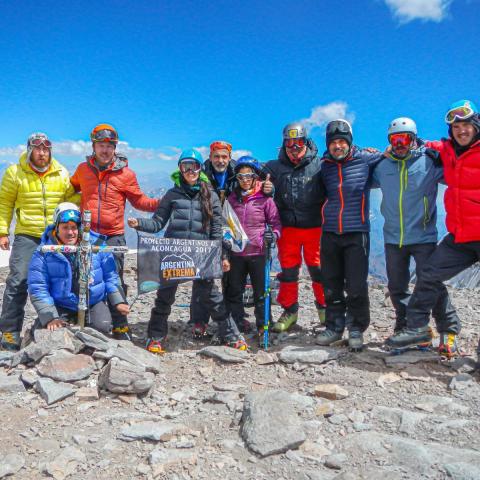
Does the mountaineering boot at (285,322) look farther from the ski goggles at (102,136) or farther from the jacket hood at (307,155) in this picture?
the ski goggles at (102,136)

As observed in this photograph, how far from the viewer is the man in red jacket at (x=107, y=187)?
304 inches

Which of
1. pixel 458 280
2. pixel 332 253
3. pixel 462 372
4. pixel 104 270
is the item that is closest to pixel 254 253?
pixel 332 253

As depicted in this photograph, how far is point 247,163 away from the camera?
7.99 metres

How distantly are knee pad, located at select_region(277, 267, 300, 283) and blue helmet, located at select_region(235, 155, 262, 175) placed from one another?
2047 millimetres

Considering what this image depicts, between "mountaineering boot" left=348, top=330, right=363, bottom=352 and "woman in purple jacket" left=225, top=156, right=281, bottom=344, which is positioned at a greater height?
"woman in purple jacket" left=225, top=156, right=281, bottom=344

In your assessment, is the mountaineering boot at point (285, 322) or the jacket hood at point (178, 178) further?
the mountaineering boot at point (285, 322)

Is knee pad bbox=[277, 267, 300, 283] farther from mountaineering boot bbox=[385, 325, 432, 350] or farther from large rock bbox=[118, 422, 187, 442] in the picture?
large rock bbox=[118, 422, 187, 442]

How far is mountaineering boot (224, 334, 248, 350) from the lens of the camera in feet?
25.5

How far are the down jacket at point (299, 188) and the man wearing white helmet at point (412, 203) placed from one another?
126 centimetres

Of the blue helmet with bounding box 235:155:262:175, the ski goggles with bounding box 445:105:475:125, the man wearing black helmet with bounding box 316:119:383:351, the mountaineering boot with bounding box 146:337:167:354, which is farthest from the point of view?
the blue helmet with bounding box 235:155:262:175

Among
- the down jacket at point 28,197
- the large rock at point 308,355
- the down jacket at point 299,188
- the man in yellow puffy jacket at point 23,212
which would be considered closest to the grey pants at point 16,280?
the man in yellow puffy jacket at point 23,212

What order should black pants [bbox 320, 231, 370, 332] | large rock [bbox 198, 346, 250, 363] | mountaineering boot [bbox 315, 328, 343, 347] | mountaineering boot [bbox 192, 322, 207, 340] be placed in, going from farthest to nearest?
mountaineering boot [bbox 192, 322, 207, 340]
mountaineering boot [bbox 315, 328, 343, 347]
black pants [bbox 320, 231, 370, 332]
large rock [bbox 198, 346, 250, 363]

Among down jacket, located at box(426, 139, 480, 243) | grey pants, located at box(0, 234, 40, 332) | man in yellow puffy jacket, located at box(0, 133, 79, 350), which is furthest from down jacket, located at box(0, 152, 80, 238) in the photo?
down jacket, located at box(426, 139, 480, 243)

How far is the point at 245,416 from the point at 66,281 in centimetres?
391
